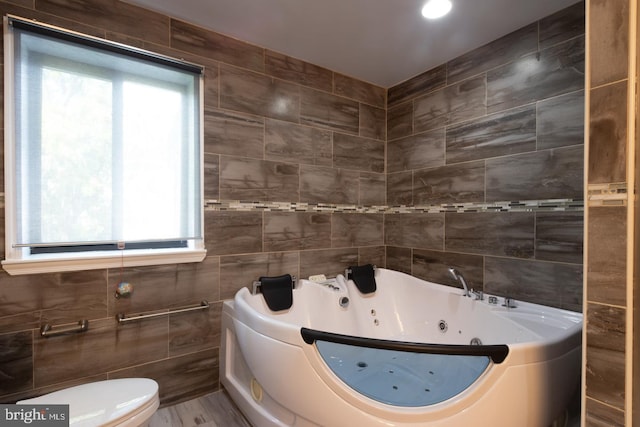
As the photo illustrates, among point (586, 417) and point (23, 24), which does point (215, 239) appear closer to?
point (23, 24)

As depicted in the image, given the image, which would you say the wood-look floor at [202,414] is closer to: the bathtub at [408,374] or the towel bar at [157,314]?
the bathtub at [408,374]

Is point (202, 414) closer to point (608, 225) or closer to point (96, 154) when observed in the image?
point (96, 154)

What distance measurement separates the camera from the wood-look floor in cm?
169

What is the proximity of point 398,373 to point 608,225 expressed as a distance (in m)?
0.99

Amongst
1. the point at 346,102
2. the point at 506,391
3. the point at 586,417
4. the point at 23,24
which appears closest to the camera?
the point at 586,417

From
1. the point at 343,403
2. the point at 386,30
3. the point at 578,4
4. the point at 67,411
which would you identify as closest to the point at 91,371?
the point at 67,411

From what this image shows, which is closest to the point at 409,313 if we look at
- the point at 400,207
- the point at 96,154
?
the point at 400,207

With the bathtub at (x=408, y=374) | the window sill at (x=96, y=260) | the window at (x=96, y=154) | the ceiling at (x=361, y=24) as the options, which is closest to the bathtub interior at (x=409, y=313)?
the bathtub at (x=408, y=374)

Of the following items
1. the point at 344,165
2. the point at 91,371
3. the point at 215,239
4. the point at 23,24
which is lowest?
the point at 91,371

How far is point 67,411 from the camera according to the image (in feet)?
3.81

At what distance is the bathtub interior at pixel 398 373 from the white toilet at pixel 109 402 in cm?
79

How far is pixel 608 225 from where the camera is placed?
828 mm

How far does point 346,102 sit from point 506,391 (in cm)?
225

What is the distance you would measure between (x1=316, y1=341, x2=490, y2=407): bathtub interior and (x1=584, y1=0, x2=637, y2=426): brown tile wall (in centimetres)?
Answer: 43
